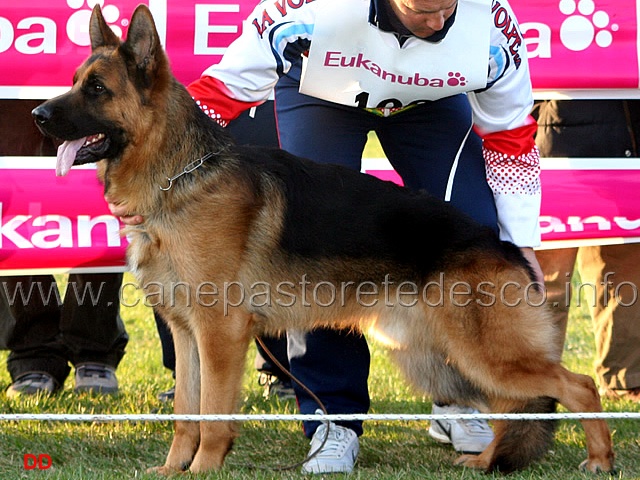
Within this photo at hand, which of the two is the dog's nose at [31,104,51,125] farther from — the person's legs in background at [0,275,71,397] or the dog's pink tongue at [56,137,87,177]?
the person's legs in background at [0,275,71,397]

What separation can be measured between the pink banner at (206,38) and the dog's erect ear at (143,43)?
1.53 meters

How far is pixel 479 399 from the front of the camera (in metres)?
3.72

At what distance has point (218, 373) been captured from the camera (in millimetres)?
3355

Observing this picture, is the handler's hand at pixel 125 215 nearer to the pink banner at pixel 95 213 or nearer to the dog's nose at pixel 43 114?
the dog's nose at pixel 43 114

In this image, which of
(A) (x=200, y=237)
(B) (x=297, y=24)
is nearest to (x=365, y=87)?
(B) (x=297, y=24)

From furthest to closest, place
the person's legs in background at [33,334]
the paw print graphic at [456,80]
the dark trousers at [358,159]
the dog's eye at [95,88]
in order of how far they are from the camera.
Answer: the person's legs in background at [33,334] → the dark trousers at [358,159] → the paw print graphic at [456,80] → the dog's eye at [95,88]

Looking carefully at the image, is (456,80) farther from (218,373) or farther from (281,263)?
(218,373)

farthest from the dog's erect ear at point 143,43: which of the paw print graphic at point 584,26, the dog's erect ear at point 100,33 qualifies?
the paw print graphic at point 584,26

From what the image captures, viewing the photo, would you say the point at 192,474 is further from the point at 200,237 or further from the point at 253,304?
the point at 200,237

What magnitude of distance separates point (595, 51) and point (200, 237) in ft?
8.75

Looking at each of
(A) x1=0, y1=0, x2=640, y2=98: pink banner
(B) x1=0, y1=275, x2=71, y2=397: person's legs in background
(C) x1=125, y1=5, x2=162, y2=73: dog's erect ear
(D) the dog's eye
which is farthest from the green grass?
(A) x1=0, y1=0, x2=640, y2=98: pink banner

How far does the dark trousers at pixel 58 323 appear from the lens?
485 cm

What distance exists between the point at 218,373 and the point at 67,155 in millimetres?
953

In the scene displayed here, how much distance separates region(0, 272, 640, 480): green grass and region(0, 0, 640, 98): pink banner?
1.65 m
